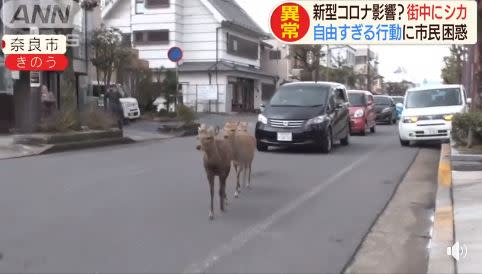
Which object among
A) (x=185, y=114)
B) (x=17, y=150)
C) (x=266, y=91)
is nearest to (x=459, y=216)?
(x=17, y=150)

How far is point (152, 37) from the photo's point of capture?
4300 cm

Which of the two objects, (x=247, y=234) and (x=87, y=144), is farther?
(x=87, y=144)

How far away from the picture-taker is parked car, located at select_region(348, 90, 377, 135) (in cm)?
2241

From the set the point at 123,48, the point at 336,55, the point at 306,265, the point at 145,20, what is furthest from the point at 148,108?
the point at 336,55

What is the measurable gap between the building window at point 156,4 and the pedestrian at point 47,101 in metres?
23.4

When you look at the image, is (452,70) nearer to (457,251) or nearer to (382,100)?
(382,100)

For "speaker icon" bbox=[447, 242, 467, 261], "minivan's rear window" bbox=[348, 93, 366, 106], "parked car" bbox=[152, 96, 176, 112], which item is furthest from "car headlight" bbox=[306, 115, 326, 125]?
"parked car" bbox=[152, 96, 176, 112]

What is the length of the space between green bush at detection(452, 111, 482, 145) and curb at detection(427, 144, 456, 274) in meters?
2.58

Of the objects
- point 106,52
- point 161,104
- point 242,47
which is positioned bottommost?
point 161,104

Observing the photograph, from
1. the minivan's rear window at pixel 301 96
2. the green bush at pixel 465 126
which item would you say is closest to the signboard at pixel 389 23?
the green bush at pixel 465 126

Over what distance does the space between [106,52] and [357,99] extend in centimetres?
1136

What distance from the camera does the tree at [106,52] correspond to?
27.6 m

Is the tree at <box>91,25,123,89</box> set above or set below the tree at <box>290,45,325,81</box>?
below

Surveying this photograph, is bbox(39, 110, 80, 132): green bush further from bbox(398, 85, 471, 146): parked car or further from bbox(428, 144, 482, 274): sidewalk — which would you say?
bbox(428, 144, 482, 274): sidewalk
